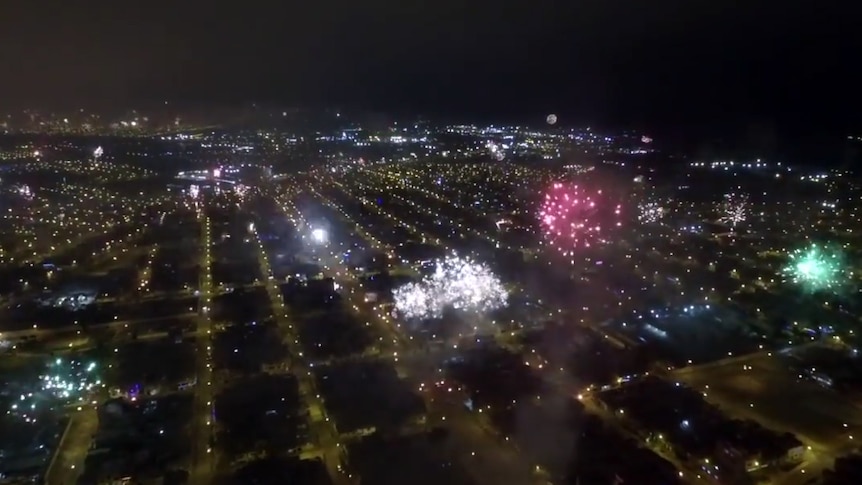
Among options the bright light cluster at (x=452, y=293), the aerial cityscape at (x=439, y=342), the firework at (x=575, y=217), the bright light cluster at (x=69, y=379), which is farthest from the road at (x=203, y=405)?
the firework at (x=575, y=217)

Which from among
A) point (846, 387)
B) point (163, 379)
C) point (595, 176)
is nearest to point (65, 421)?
point (163, 379)

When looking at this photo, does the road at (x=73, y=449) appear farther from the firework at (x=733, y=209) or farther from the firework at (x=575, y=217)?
the firework at (x=733, y=209)

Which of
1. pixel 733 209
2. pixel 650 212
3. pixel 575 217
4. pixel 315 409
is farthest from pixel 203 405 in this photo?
pixel 733 209

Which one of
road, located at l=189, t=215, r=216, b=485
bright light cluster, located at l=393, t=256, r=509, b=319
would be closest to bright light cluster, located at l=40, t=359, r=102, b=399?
road, located at l=189, t=215, r=216, b=485

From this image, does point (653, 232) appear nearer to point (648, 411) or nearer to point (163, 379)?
point (648, 411)

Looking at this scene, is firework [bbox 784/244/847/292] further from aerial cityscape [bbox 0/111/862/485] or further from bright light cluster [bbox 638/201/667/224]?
bright light cluster [bbox 638/201/667/224]
